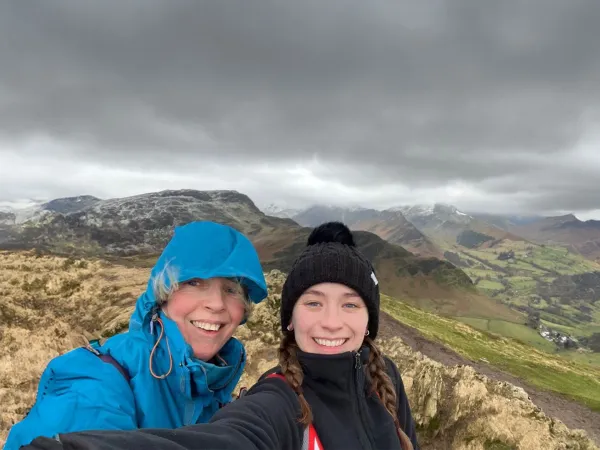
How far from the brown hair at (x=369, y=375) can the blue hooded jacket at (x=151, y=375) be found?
898 millimetres

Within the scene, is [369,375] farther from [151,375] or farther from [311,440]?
[151,375]

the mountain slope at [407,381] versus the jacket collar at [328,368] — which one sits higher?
the jacket collar at [328,368]

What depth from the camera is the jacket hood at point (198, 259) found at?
486 cm

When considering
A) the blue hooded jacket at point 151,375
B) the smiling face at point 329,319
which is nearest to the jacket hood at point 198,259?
the blue hooded jacket at point 151,375

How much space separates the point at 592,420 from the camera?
24.4 metres

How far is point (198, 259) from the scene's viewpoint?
194 inches

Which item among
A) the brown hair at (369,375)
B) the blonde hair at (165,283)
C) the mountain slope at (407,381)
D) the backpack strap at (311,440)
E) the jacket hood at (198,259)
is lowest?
the mountain slope at (407,381)

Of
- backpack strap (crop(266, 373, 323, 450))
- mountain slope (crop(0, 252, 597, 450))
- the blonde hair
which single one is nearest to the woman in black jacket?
backpack strap (crop(266, 373, 323, 450))

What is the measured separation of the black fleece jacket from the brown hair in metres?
0.10

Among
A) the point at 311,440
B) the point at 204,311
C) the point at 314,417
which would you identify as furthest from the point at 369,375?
the point at 204,311

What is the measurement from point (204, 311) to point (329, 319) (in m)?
1.76

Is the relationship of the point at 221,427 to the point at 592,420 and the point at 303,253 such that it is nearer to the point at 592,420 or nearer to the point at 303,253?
the point at 303,253

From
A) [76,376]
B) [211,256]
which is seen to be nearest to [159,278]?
[211,256]

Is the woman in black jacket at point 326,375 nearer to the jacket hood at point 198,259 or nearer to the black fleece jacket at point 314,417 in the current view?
the black fleece jacket at point 314,417
